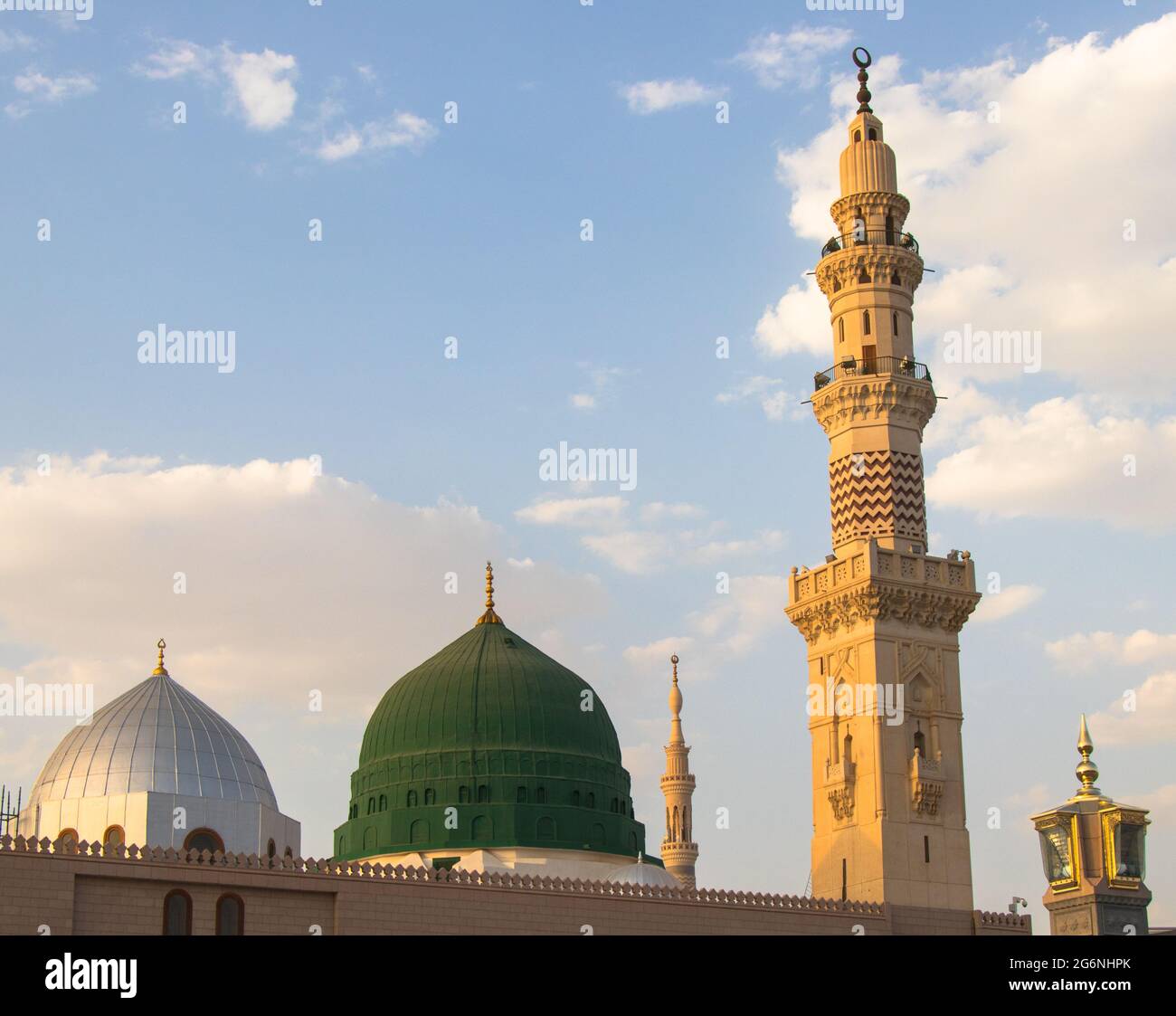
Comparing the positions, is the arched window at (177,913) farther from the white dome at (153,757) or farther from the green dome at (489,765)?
the green dome at (489,765)

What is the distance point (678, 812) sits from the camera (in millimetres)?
60500

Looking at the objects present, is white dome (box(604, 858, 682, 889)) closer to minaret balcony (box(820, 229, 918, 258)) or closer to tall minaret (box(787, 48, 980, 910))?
tall minaret (box(787, 48, 980, 910))

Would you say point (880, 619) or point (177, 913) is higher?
point (880, 619)

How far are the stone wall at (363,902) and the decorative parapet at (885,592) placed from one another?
6.27 m

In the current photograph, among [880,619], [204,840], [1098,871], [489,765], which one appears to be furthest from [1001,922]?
[204,840]

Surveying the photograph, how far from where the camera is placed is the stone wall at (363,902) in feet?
91.0

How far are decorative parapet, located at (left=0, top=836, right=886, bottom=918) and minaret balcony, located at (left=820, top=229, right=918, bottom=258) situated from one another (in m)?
15.1

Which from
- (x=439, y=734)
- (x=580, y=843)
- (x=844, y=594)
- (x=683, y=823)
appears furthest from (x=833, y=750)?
(x=683, y=823)

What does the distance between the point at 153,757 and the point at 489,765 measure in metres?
13.0

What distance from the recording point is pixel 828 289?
41312 mm

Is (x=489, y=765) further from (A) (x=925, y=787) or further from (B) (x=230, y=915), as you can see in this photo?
(B) (x=230, y=915)

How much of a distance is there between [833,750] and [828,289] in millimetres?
10844

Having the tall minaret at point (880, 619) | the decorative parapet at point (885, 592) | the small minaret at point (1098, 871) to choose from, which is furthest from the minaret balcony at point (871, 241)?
the small minaret at point (1098, 871)
